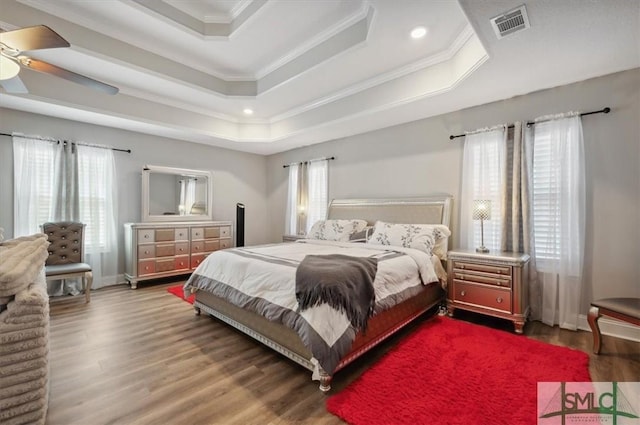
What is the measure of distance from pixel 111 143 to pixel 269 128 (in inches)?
103

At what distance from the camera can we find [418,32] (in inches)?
109

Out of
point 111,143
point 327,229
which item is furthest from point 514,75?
point 111,143

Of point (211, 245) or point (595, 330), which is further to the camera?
point (211, 245)

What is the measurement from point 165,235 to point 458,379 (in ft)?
15.0

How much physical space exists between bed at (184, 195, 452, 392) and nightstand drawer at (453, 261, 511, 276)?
256mm

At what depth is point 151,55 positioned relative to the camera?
3.48m

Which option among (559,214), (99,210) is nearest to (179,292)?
(99,210)

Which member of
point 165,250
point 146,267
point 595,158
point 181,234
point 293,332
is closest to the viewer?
point 293,332

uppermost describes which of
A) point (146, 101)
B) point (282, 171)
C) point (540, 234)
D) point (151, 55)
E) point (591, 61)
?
point (151, 55)

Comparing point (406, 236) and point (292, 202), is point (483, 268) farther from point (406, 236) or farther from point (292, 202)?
point (292, 202)

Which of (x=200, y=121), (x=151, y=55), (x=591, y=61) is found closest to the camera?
(x=591, y=61)

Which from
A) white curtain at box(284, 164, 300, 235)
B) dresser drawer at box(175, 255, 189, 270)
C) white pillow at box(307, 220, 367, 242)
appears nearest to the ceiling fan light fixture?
dresser drawer at box(175, 255, 189, 270)

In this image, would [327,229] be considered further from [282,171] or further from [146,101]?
[146,101]

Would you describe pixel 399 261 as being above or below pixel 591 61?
below
